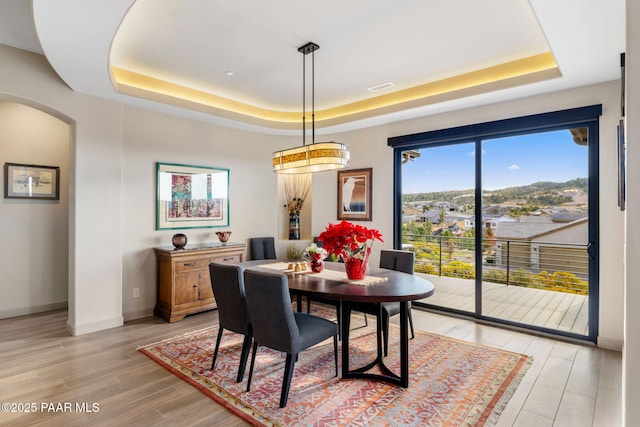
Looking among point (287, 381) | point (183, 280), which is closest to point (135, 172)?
point (183, 280)

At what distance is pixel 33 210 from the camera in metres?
4.54

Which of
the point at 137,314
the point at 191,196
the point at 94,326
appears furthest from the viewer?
the point at 191,196

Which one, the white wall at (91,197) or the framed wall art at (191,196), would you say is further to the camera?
the framed wall art at (191,196)

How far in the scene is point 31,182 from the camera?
4547mm

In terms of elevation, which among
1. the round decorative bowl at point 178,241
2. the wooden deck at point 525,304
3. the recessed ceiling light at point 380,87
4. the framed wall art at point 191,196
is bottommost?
the wooden deck at point 525,304

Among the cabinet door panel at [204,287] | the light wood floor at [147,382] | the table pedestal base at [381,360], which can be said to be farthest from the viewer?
the cabinet door panel at [204,287]

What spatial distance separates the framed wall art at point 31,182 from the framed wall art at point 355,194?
13.8 ft

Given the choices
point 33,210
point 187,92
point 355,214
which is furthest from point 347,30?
point 33,210

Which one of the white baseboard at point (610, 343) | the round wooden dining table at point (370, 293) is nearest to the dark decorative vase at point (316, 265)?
the round wooden dining table at point (370, 293)

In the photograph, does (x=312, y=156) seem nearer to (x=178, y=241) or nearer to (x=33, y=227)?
(x=178, y=241)

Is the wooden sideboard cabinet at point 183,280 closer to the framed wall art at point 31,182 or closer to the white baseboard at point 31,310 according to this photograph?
the white baseboard at point 31,310

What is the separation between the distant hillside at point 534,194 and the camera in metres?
3.69

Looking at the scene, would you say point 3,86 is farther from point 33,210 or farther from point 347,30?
point 347,30

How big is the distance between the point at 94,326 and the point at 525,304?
5.22 m
